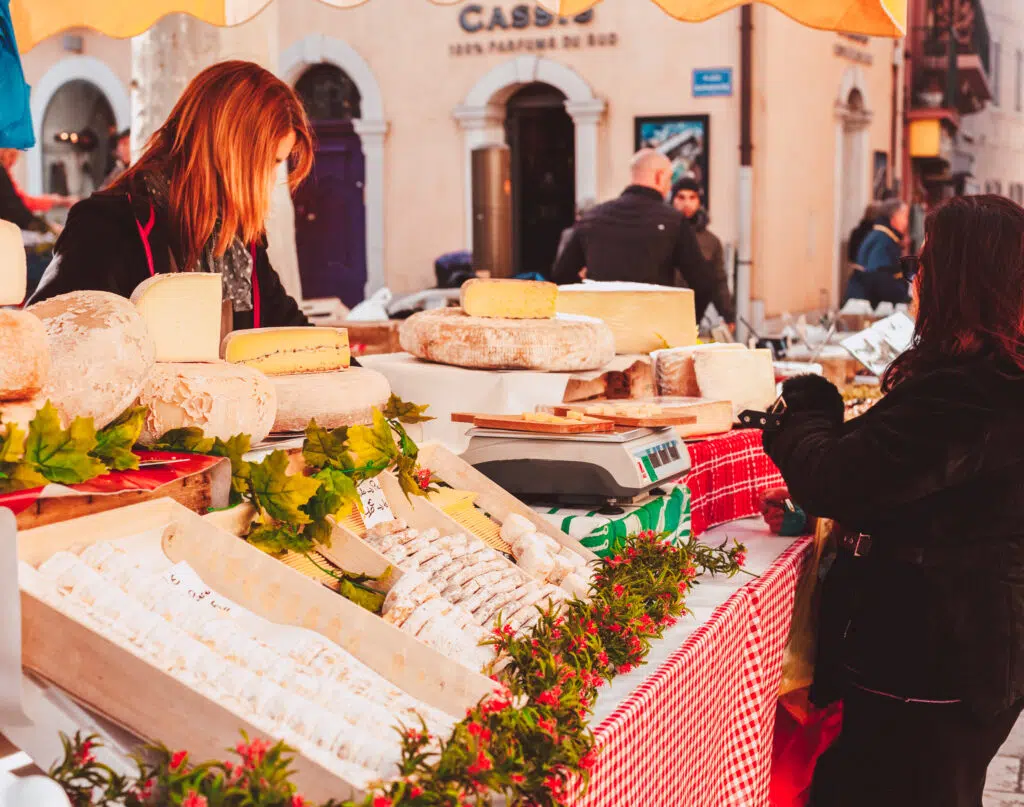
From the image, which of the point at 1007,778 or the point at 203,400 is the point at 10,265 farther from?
the point at 1007,778

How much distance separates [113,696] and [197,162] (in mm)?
1583

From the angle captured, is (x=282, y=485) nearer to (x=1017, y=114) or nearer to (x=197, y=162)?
(x=197, y=162)

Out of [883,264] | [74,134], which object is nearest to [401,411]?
[883,264]

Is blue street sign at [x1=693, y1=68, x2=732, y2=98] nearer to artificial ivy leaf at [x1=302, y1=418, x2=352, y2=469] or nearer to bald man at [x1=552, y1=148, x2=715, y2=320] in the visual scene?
bald man at [x1=552, y1=148, x2=715, y2=320]

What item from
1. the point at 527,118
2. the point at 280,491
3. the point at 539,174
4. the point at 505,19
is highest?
the point at 505,19

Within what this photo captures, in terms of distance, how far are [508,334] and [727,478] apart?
652 mm

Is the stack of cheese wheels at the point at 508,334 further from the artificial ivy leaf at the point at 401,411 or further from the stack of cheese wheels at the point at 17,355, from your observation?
the stack of cheese wheels at the point at 17,355

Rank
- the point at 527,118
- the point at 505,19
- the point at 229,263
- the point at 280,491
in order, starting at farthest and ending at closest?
the point at 527,118 → the point at 505,19 → the point at 229,263 → the point at 280,491

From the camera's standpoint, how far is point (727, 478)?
10.3 feet

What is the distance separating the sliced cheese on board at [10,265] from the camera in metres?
1.58

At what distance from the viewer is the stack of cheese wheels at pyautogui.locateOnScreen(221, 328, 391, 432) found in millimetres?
2266

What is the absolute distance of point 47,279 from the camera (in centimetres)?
254

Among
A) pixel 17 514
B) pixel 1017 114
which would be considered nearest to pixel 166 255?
pixel 17 514

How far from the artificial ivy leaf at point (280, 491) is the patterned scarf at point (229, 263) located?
95 cm
